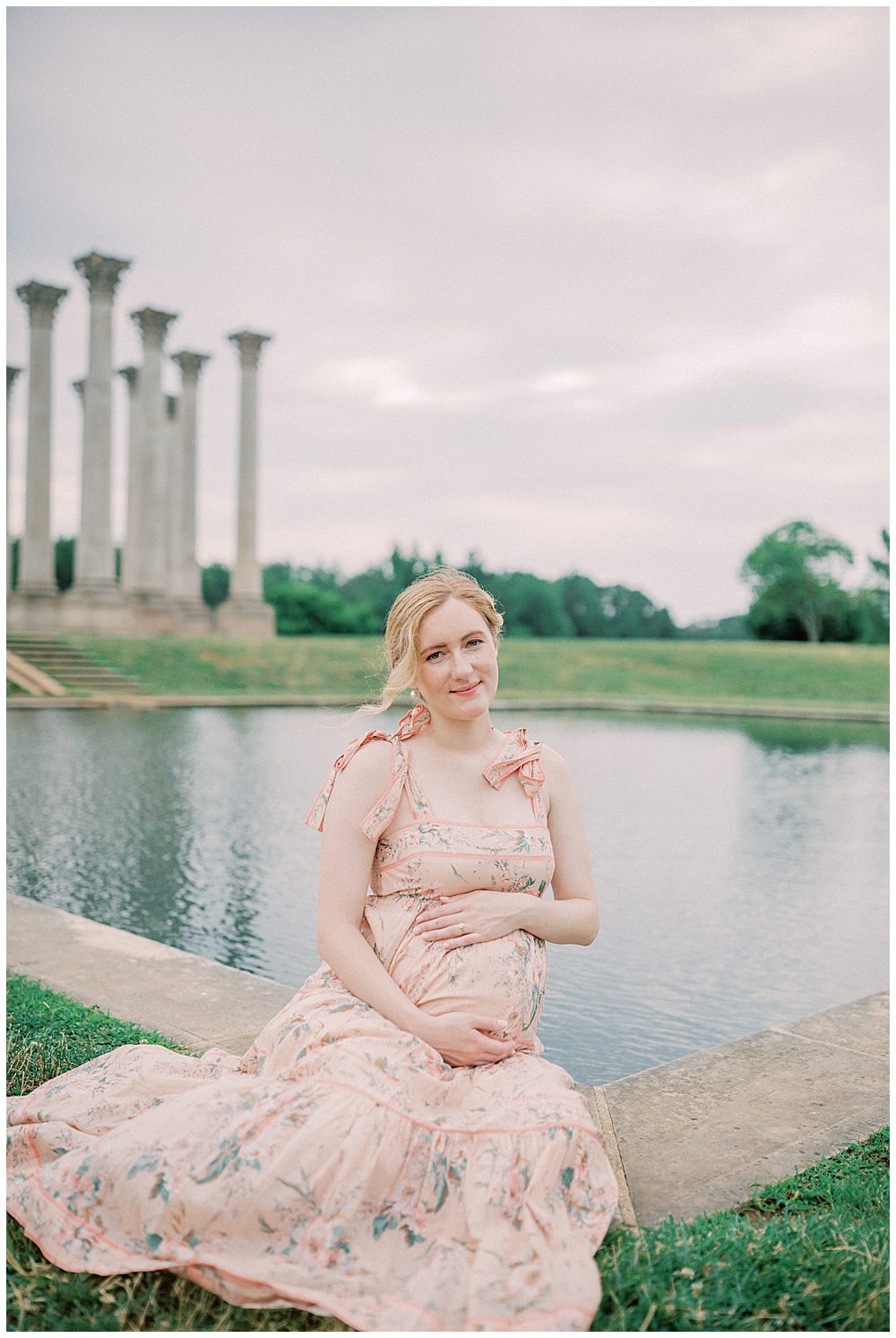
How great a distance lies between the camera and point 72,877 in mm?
10211

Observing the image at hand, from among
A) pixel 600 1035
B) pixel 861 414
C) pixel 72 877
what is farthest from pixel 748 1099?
pixel 861 414

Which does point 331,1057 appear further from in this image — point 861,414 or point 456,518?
point 456,518

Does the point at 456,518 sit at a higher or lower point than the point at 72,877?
higher

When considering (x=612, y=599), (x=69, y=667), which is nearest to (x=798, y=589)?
(x=612, y=599)

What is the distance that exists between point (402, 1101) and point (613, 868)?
8169 mm

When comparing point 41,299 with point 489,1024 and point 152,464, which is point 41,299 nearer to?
point 152,464

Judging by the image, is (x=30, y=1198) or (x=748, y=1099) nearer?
(x=30, y=1198)

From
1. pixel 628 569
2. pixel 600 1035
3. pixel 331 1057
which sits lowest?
pixel 600 1035

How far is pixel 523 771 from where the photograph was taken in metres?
4.13

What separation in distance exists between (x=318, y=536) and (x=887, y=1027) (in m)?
95.5

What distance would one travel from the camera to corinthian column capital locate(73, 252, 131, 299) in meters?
44.0

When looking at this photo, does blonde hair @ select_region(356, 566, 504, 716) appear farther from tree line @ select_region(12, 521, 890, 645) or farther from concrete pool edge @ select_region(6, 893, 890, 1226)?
tree line @ select_region(12, 521, 890, 645)

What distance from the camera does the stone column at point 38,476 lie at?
45250 mm

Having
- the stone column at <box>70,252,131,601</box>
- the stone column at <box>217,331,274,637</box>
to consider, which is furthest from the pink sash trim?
the stone column at <box>217,331,274,637</box>
